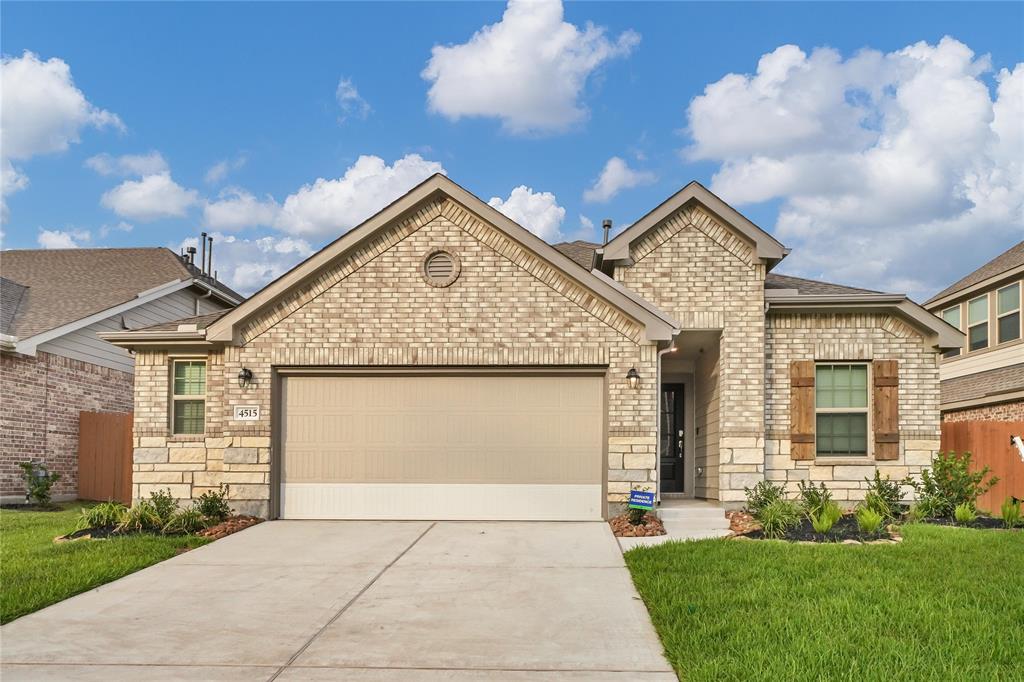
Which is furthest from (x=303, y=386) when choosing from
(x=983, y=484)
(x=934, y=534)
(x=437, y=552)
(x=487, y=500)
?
(x=983, y=484)

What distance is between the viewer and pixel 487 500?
12.5 metres

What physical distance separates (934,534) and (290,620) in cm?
770

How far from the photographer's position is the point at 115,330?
19.2 metres

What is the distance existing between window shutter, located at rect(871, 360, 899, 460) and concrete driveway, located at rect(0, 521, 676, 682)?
5.20 metres

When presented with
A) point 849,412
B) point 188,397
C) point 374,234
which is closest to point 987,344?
point 849,412

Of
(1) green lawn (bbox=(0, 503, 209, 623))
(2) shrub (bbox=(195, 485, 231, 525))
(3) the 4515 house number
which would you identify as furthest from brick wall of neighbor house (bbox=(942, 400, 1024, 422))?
(1) green lawn (bbox=(0, 503, 209, 623))

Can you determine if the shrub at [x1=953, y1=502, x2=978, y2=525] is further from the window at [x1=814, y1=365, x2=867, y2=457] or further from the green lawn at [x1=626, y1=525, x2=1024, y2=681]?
the window at [x1=814, y1=365, x2=867, y2=457]

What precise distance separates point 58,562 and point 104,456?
358 inches

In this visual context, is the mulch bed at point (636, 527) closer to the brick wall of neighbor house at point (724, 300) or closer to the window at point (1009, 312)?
the brick wall of neighbor house at point (724, 300)

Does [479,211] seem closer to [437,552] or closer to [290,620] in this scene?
[437,552]

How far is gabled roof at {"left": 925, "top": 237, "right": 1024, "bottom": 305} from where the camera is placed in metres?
19.5

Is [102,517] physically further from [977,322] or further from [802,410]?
[977,322]

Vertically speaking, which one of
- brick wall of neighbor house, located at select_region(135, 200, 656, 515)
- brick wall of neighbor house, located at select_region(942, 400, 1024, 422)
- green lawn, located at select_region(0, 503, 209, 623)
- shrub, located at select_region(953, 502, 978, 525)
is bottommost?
green lawn, located at select_region(0, 503, 209, 623)

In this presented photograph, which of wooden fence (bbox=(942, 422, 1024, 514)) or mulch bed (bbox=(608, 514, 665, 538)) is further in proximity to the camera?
wooden fence (bbox=(942, 422, 1024, 514))
